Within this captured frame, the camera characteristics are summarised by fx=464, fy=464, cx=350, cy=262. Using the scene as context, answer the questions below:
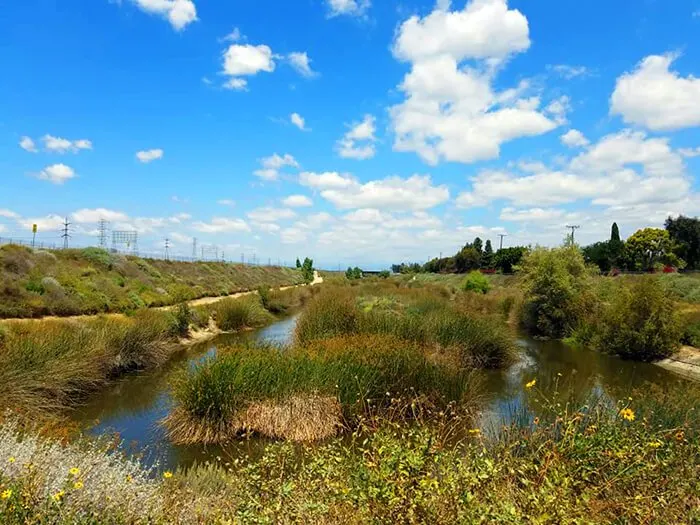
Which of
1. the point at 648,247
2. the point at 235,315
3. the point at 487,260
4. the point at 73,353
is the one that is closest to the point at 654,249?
the point at 648,247

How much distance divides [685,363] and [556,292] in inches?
313

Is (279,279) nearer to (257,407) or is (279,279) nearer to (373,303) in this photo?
(373,303)

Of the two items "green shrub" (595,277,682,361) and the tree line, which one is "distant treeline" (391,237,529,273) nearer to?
the tree line

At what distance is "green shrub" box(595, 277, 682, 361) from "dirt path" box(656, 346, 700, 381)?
39cm

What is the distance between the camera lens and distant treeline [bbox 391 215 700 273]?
59.0 m

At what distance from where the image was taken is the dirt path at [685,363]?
57.5 feet

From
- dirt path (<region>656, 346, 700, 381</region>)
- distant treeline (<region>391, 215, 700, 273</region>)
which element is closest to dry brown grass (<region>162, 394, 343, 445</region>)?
dirt path (<region>656, 346, 700, 381</region>)

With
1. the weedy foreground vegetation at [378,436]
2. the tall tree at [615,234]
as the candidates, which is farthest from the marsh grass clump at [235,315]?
the tall tree at [615,234]

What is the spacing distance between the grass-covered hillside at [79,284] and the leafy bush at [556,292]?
2176cm

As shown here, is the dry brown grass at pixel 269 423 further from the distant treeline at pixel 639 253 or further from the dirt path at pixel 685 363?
the distant treeline at pixel 639 253

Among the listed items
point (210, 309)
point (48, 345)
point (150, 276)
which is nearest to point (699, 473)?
point (48, 345)

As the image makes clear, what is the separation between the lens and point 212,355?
1194cm

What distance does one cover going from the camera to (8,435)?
4.66m

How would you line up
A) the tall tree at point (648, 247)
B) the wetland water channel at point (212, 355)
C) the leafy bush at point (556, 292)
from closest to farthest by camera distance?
the wetland water channel at point (212, 355) → the leafy bush at point (556, 292) → the tall tree at point (648, 247)
